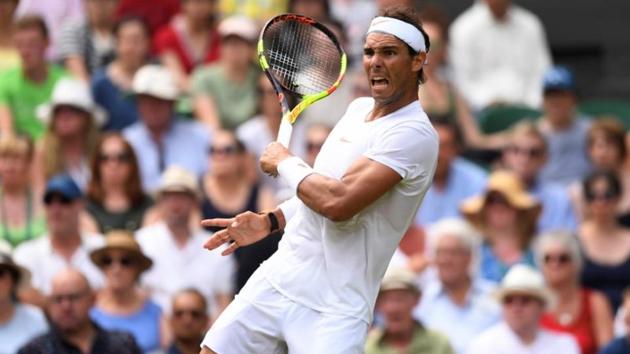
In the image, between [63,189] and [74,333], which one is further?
[63,189]

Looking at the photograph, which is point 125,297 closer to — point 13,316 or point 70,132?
point 13,316

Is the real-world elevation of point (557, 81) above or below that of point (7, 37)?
below

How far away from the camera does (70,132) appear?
36.0 ft

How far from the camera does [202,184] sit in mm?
10891

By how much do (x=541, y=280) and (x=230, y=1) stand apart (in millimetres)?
4459

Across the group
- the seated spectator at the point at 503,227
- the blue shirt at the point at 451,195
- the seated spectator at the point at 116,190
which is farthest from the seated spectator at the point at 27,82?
the seated spectator at the point at 503,227

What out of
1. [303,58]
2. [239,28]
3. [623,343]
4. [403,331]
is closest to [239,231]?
[303,58]

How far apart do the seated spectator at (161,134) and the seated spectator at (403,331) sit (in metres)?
2.34

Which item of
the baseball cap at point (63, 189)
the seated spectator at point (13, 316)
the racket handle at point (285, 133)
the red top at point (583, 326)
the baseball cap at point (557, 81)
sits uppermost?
the racket handle at point (285, 133)

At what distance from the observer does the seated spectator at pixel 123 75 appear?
1184cm

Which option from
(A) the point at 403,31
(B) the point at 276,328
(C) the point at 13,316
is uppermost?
(A) the point at 403,31

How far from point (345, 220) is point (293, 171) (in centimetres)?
27

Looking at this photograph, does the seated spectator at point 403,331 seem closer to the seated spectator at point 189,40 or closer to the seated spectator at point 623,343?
the seated spectator at point 623,343

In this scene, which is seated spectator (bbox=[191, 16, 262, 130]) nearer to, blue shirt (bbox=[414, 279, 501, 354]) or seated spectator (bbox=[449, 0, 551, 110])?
seated spectator (bbox=[449, 0, 551, 110])
